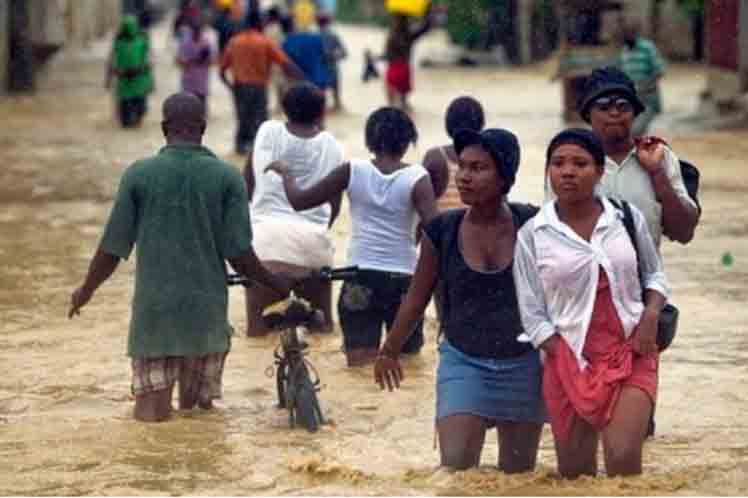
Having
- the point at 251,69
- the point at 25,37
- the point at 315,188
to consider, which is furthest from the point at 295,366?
the point at 25,37

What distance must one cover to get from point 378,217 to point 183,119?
1730 millimetres

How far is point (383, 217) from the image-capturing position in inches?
409

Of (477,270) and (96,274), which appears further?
(96,274)

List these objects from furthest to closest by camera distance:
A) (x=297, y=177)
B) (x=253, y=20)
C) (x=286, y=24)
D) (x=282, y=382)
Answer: (x=286, y=24)
(x=253, y=20)
(x=297, y=177)
(x=282, y=382)

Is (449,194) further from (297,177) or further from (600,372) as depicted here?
(600,372)

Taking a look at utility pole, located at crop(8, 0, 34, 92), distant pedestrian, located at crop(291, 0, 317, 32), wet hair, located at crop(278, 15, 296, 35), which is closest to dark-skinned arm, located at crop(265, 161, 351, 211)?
wet hair, located at crop(278, 15, 296, 35)

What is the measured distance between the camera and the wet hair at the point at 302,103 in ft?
36.9

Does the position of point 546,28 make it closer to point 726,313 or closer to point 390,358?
point 726,313

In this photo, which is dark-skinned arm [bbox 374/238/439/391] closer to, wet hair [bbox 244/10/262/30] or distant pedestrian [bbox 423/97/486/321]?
distant pedestrian [bbox 423/97/486/321]

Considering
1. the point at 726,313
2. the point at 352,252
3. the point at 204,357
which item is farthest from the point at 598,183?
the point at 726,313

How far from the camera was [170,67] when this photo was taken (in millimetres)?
42656

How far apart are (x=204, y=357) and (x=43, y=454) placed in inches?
34.6

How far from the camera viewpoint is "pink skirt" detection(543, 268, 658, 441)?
712 centimetres

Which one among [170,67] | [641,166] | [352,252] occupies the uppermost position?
[641,166]
